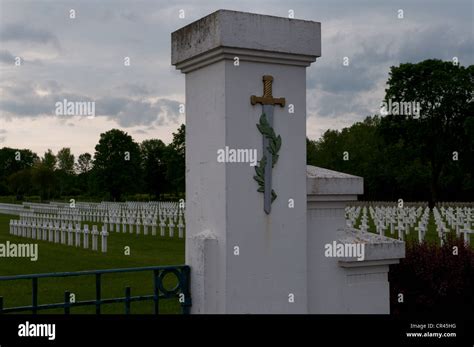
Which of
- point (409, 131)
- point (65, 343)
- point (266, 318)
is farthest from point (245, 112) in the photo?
point (409, 131)

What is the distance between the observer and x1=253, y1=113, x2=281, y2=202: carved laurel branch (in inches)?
200

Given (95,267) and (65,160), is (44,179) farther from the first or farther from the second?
(95,267)

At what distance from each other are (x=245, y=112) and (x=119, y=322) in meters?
1.91

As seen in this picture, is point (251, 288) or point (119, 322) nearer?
point (119, 322)

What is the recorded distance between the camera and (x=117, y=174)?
77.5 meters

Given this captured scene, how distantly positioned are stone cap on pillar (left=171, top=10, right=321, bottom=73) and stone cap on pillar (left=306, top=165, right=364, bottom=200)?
1.01 meters

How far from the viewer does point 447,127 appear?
174 feet

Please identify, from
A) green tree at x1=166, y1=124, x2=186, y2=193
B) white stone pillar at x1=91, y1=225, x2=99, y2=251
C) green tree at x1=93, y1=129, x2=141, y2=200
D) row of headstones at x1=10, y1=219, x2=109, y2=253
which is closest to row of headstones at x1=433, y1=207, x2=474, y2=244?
white stone pillar at x1=91, y1=225, x2=99, y2=251

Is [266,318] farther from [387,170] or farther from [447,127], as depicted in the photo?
[387,170]

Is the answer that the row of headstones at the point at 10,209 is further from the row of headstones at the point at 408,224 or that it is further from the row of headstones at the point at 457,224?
the row of headstones at the point at 457,224

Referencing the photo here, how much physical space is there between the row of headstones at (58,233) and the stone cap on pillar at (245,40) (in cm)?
1513

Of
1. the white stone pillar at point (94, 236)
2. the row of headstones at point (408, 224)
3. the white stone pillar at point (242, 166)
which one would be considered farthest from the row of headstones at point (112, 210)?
the white stone pillar at point (242, 166)

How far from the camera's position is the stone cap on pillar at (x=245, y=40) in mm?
4895

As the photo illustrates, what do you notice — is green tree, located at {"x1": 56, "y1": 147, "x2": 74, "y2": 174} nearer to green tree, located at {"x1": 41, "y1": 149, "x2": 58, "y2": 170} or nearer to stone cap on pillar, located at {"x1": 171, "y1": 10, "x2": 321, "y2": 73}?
green tree, located at {"x1": 41, "y1": 149, "x2": 58, "y2": 170}
